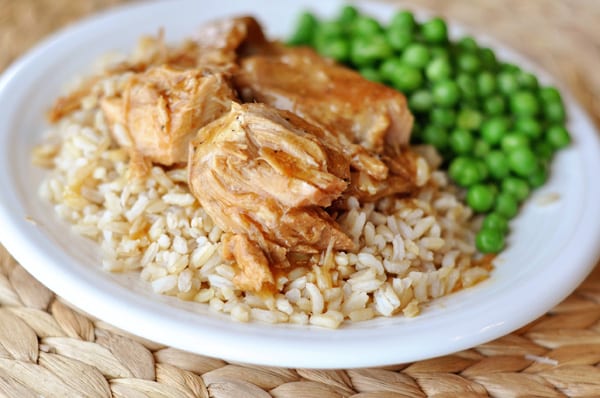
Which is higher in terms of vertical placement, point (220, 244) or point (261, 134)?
point (261, 134)

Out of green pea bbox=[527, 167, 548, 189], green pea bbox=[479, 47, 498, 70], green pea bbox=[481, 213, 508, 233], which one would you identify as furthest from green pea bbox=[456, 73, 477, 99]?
green pea bbox=[481, 213, 508, 233]

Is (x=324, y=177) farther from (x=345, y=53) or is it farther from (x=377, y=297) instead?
(x=345, y=53)

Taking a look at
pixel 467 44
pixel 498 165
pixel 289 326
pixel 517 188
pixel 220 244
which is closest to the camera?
pixel 289 326

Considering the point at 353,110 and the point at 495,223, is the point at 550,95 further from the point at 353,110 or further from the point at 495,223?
the point at 353,110

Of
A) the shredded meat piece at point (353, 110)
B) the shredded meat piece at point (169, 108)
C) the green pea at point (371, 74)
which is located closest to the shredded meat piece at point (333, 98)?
the shredded meat piece at point (353, 110)

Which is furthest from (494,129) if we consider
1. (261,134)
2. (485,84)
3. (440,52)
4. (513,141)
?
(261,134)

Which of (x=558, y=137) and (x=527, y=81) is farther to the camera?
(x=527, y=81)

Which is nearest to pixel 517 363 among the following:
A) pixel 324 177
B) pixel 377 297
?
pixel 377 297

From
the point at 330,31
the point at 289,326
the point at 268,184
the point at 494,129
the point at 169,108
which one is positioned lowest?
the point at 289,326
